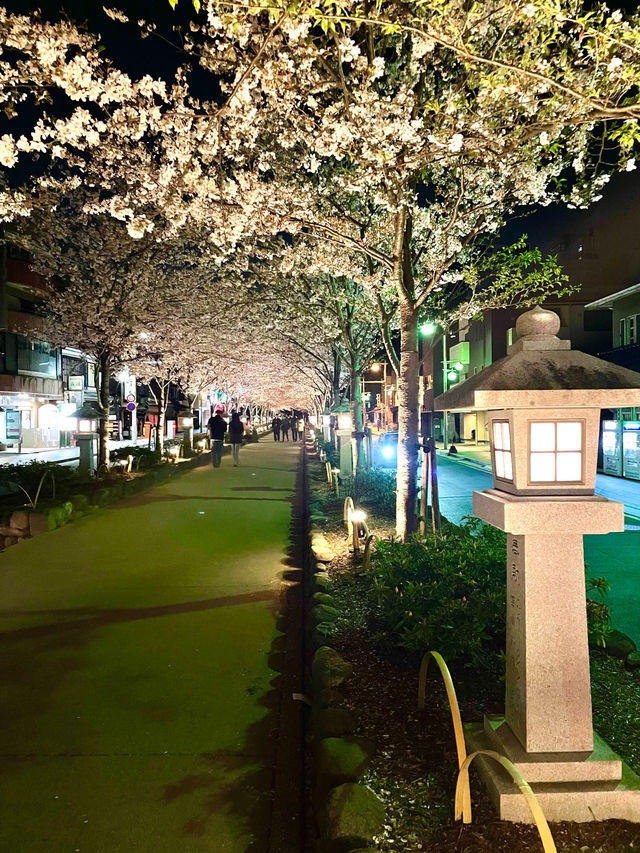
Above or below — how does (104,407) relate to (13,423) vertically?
above

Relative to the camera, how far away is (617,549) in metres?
9.66

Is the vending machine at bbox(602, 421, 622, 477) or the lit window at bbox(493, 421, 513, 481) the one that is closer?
the lit window at bbox(493, 421, 513, 481)

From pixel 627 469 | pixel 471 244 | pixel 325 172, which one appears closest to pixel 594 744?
pixel 471 244

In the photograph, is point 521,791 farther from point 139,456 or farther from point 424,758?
point 139,456

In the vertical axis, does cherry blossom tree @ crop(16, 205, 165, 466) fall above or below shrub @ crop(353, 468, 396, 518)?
above

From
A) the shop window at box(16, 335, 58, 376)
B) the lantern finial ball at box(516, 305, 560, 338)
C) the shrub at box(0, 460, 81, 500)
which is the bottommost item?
the shrub at box(0, 460, 81, 500)

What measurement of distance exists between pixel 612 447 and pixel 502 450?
1908cm

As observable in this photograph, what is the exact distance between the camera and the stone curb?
2861 millimetres

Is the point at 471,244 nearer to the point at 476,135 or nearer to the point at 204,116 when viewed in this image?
the point at 476,135

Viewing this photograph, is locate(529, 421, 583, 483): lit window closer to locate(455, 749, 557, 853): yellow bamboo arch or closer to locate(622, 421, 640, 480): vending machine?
locate(455, 749, 557, 853): yellow bamboo arch

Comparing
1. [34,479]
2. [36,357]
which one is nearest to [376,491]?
[34,479]

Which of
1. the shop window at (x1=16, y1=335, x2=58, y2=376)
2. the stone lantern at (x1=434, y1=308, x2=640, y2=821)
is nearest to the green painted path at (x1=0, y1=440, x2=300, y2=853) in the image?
the stone lantern at (x1=434, y1=308, x2=640, y2=821)

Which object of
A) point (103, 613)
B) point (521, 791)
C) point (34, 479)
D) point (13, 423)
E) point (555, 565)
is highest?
point (13, 423)

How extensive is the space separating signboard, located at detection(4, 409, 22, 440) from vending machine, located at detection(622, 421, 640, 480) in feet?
109
